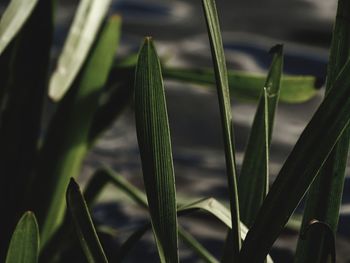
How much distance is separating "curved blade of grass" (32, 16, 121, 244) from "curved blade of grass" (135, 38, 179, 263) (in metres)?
0.45

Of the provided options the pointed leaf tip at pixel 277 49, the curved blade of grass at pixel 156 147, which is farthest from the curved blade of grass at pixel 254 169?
Answer: the curved blade of grass at pixel 156 147

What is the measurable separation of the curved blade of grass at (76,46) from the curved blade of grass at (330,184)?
10.5 inches

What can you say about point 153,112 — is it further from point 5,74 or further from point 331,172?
point 5,74

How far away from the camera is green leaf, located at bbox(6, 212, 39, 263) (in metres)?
0.56

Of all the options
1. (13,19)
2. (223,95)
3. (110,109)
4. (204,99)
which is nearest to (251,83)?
(110,109)

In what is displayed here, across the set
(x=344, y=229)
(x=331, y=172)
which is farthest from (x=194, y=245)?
(x=344, y=229)

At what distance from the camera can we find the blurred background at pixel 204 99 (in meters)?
1.22

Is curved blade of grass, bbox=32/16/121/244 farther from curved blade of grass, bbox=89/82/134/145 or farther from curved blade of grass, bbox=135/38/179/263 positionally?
curved blade of grass, bbox=135/38/179/263

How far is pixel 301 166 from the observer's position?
54cm

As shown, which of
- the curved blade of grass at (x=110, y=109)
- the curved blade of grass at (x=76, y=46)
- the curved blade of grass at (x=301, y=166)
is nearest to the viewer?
the curved blade of grass at (x=301, y=166)

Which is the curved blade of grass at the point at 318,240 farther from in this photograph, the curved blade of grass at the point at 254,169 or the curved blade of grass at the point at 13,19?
the curved blade of grass at the point at 13,19

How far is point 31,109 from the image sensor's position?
3.32ft

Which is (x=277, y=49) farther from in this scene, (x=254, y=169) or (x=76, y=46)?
(x=76, y=46)

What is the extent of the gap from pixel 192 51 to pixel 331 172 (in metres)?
1.10
